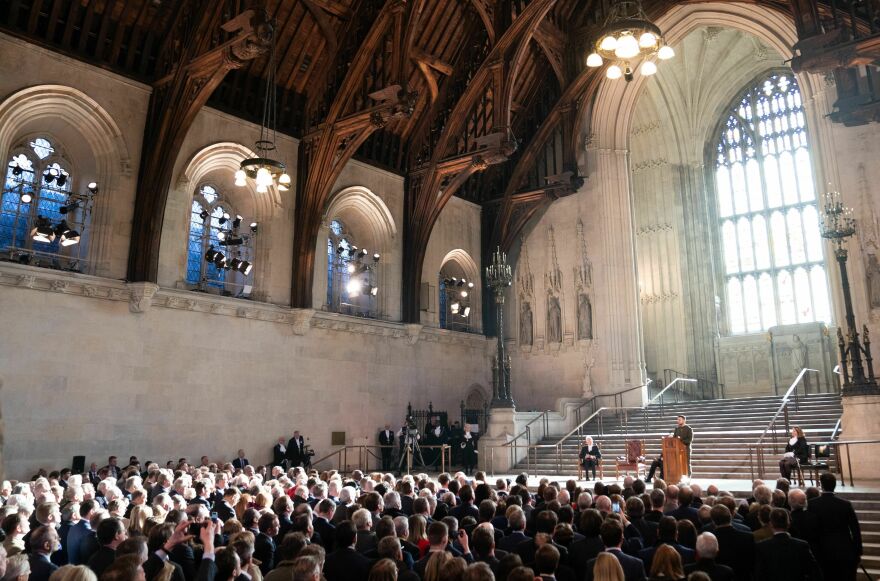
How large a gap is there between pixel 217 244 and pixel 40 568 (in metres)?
13.1

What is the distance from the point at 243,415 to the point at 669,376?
15.1 m

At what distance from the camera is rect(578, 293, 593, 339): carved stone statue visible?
2123 centimetres

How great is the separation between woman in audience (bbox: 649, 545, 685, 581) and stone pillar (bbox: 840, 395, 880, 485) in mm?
9385

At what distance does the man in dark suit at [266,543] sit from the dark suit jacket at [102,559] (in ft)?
3.14

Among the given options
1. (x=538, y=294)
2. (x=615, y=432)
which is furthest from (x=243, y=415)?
(x=538, y=294)

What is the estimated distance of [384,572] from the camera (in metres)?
3.37

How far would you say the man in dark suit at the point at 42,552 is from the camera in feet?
13.2

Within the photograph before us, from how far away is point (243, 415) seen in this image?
51.5ft

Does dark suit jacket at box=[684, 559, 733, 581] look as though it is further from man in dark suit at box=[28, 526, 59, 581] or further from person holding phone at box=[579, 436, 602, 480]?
person holding phone at box=[579, 436, 602, 480]

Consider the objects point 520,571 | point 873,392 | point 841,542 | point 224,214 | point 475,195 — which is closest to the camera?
point 520,571

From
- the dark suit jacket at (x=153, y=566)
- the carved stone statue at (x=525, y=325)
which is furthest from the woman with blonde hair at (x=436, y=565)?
the carved stone statue at (x=525, y=325)

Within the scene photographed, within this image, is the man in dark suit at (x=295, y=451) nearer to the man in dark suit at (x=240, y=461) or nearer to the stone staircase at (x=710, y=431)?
the man in dark suit at (x=240, y=461)

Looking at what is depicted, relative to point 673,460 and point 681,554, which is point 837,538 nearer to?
point 681,554

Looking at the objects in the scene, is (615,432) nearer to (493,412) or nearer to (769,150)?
(493,412)
